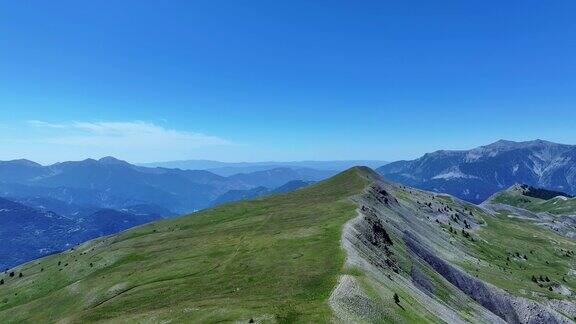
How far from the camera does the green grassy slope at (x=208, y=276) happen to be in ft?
227

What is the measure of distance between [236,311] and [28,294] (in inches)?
3783

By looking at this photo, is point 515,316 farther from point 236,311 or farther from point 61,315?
point 61,315

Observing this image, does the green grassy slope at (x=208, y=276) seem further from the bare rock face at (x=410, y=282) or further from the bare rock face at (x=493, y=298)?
the bare rock face at (x=493, y=298)

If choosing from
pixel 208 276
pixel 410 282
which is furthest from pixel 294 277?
pixel 410 282

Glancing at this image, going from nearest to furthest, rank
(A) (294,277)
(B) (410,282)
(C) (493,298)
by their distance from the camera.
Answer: (A) (294,277)
(B) (410,282)
(C) (493,298)

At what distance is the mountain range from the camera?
69.3m

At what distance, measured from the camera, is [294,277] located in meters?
79.8

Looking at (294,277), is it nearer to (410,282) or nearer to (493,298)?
(410,282)

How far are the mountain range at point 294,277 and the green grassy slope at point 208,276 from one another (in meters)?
0.39

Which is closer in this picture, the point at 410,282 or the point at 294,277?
the point at 294,277

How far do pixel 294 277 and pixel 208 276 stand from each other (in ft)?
75.3

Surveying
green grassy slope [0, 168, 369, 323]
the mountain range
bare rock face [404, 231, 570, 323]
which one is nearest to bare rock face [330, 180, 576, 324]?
bare rock face [404, 231, 570, 323]

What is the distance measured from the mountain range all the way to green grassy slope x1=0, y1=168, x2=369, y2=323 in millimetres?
389

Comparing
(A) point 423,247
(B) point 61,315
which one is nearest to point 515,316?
(A) point 423,247
